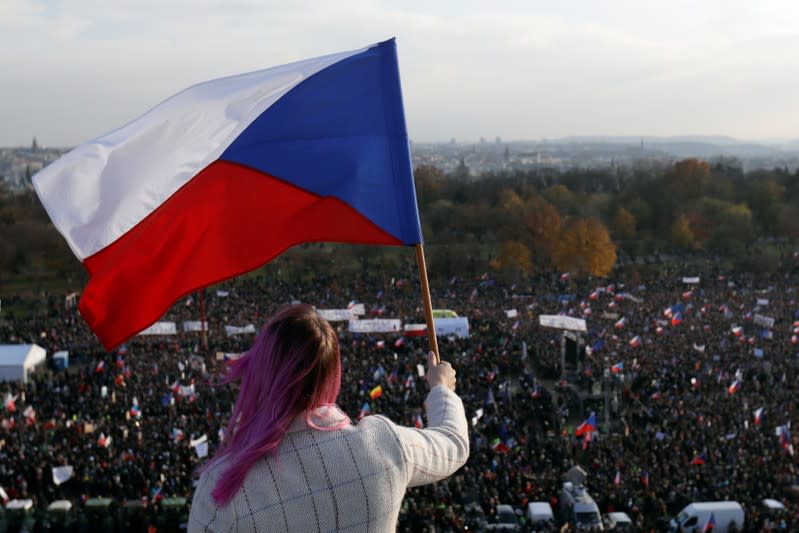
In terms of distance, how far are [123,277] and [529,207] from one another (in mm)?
45874

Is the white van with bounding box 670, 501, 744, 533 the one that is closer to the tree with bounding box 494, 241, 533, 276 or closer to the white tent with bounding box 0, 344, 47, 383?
the white tent with bounding box 0, 344, 47, 383

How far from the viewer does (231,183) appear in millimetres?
4398

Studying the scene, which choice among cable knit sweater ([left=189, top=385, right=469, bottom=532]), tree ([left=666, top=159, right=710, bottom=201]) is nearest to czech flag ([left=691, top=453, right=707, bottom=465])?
cable knit sweater ([left=189, top=385, right=469, bottom=532])

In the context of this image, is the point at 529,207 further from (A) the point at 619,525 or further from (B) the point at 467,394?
(A) the point at 619,525

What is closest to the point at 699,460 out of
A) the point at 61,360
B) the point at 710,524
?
the point at 710,524

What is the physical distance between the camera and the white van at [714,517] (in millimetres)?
12312

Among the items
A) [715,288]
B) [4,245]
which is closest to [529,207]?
[715,288]

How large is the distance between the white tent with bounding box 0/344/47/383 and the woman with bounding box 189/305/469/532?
22426 mm

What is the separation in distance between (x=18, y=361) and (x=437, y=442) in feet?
74.3

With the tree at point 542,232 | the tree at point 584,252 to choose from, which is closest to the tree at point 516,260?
the tree at point 584,252

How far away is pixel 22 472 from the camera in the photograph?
48.5ft

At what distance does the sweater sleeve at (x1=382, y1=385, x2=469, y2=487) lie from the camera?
87.7 inches

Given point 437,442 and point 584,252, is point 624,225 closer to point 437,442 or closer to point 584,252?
point 584,252

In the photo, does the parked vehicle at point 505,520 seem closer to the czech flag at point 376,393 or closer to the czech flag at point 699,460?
the czech flag at point 699,460
